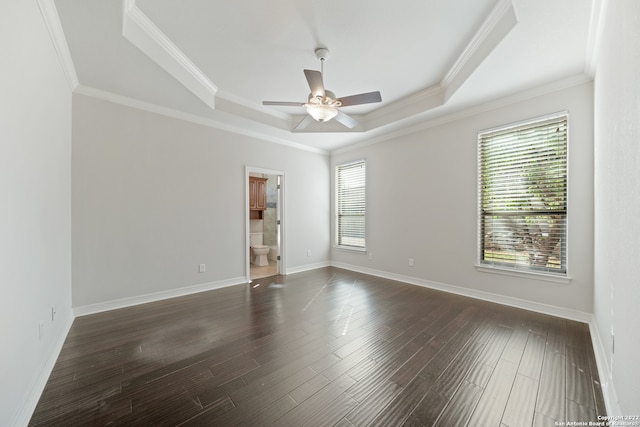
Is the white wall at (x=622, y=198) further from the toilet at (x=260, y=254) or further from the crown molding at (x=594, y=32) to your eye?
the toilet at (x=260, y=254)

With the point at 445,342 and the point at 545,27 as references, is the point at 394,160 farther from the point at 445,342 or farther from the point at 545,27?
the point at 445,342

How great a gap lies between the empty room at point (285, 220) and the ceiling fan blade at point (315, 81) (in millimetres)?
15

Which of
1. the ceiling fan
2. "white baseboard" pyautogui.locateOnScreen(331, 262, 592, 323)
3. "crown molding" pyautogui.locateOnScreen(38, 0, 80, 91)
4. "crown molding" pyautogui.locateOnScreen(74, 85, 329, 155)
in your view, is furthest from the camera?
"crown molding" pyautogui.locateOnScreen(74, 85, 329, 155)

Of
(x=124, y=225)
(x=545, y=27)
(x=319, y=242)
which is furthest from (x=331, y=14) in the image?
(x=319, y=242)

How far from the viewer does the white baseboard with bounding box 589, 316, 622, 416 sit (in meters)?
1.48

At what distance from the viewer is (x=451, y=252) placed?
4020mm

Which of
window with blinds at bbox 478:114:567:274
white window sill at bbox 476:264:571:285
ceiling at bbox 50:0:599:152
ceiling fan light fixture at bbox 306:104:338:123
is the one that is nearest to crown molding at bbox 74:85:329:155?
ceiling at bbox 50:0:599:152

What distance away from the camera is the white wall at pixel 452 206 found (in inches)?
113

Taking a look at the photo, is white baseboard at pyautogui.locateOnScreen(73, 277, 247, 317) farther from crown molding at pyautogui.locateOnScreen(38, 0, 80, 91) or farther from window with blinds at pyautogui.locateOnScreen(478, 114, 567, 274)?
window with blinds at pyautogui.locateOnScreen(478, 114, 567, 274)

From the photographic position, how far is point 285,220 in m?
5.26

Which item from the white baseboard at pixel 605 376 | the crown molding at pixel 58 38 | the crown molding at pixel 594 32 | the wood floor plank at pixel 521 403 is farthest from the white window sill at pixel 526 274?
the crown molding at pixel 58 38

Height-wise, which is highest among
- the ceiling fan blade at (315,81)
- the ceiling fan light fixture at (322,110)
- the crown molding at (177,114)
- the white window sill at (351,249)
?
the crown molding at (177,114)

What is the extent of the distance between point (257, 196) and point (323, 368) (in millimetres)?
5290

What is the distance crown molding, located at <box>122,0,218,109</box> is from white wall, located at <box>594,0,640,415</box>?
3399 millimetres
